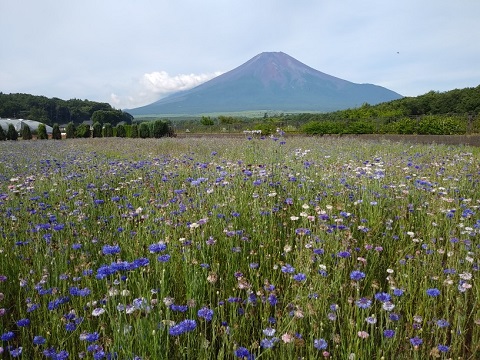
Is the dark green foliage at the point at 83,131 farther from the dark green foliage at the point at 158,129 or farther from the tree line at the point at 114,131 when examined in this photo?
the dark green foliage at the point at 158,129

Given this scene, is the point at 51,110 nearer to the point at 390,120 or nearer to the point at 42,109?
the point at 42,109

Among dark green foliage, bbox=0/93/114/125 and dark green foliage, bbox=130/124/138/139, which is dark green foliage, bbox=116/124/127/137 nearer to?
dark green foliage, bbox=130/124/138/139

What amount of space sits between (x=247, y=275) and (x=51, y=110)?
341 feet

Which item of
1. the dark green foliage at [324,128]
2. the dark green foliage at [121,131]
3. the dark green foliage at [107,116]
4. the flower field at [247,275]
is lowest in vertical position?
the flower field at [247,275]

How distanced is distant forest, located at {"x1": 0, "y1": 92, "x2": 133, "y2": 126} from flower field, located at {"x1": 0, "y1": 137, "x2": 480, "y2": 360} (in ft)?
278

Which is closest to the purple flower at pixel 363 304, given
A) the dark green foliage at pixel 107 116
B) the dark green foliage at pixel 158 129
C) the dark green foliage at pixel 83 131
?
the dark green foliage at pixel 158 129

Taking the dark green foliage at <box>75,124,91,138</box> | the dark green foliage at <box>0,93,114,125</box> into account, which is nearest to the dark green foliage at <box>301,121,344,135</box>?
the dark green foliage at <box>75,124,91,138</box>

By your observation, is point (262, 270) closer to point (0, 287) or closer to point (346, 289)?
point (346, 289)

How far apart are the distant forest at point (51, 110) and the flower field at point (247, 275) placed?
84801 millimetres

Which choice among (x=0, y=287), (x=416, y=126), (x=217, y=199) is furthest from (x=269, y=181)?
(x=416, y=126)

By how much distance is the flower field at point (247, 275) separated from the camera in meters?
1.63

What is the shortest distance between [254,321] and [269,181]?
229 cm

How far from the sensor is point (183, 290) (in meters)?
2.36

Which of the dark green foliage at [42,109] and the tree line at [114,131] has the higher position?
the dark green foliage at [42,109]
